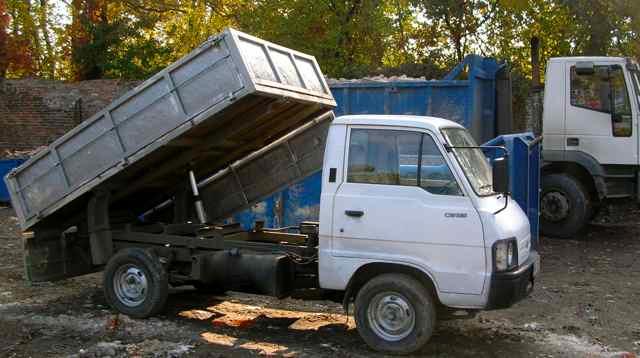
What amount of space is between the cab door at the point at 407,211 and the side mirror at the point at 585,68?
638cm

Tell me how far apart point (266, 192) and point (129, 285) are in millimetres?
2077

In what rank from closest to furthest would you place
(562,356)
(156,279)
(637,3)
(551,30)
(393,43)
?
(562,356) < (156,279) < (637,3) < (551,30) < (393,43)

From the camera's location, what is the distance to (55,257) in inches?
310

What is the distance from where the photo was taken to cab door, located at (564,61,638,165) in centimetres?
1135

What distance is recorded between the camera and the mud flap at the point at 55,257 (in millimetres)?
7711

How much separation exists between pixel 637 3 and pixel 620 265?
8222 millimetres

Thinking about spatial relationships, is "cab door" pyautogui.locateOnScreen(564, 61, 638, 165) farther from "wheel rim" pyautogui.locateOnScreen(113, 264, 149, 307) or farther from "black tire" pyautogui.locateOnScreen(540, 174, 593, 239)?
"wheel rim" pyautogui.locateOnScreen(113, 264, 149, 307)

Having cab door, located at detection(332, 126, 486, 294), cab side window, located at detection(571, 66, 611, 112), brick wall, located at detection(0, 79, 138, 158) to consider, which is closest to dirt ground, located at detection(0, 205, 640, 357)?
cab door, located at detection(332, 126, 486, 294)

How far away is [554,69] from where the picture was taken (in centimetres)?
1170

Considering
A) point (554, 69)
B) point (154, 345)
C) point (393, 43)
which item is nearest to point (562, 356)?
point (154, 345)

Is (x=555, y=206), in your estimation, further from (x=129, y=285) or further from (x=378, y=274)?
(x=129, y=285)

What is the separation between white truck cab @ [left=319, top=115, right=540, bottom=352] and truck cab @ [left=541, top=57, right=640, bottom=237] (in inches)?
224

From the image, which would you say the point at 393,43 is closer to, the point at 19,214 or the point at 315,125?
the point at 315,125

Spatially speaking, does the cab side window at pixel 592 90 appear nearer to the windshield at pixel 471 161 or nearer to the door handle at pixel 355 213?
the windshield at pixel 471 161
